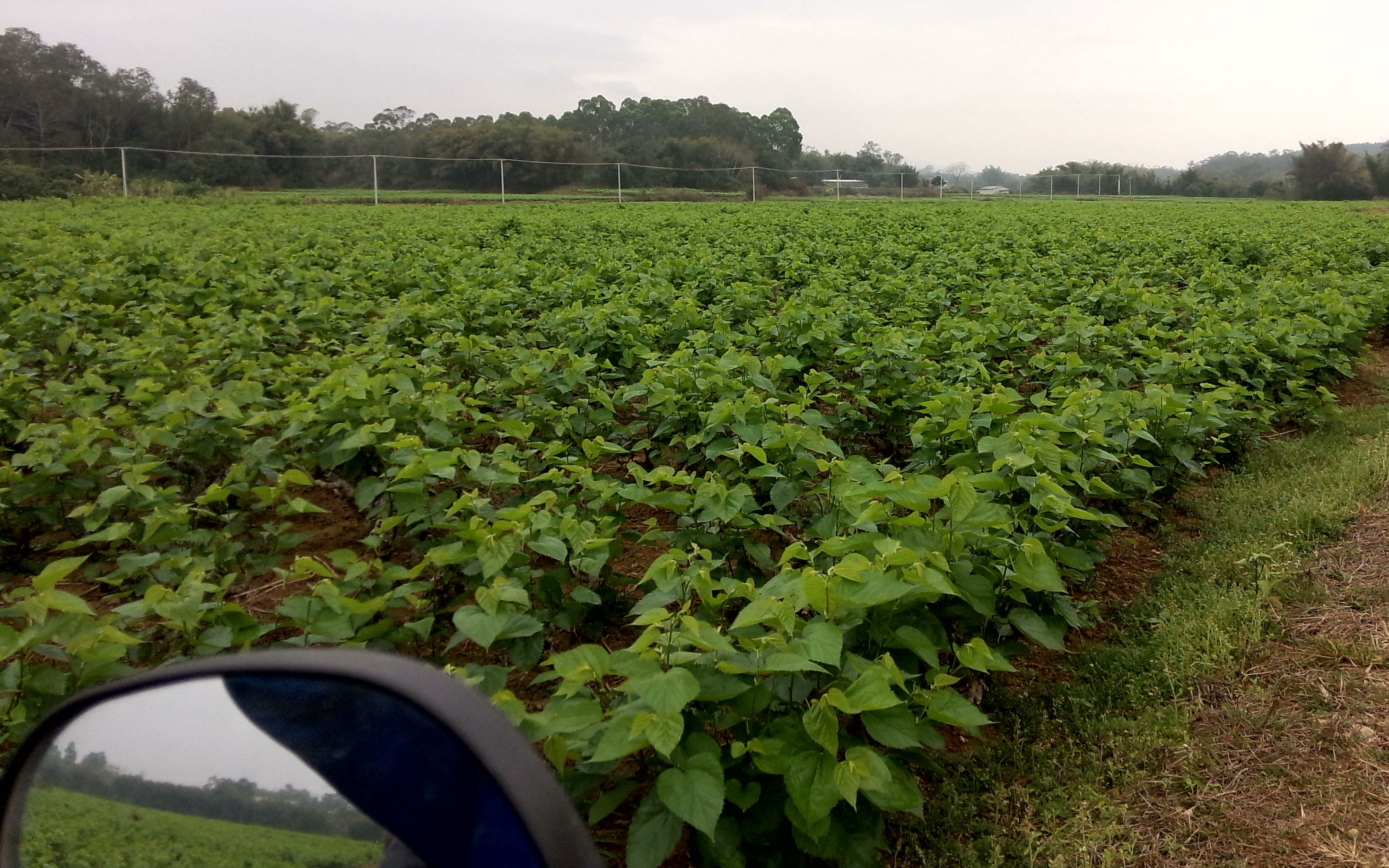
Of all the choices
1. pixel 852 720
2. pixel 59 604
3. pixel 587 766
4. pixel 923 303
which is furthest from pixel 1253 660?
pixel 923 303

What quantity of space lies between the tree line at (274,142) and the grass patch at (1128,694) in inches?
1169

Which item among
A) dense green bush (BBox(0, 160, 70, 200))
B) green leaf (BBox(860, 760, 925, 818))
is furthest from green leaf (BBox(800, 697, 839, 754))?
dense green bush (BBox(0, 160, 70, 200))

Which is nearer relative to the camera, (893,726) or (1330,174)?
(893,726)

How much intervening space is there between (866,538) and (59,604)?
70.6 inches

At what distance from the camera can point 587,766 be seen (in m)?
1.82

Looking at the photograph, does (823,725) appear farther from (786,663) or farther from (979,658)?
(979,658)

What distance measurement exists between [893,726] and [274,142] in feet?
145

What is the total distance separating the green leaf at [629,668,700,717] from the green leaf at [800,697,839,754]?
27cm

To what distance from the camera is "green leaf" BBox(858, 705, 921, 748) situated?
6.21 feet

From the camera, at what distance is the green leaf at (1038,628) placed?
254 centimetres

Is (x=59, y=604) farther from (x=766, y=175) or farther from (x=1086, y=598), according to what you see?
(x=766, y=175)

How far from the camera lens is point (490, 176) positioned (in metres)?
37.0

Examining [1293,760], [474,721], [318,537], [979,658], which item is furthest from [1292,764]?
[318,537]

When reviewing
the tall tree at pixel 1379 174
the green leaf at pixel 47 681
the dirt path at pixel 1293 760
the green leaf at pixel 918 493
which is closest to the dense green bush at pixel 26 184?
the green leaf at pixel 47 681
